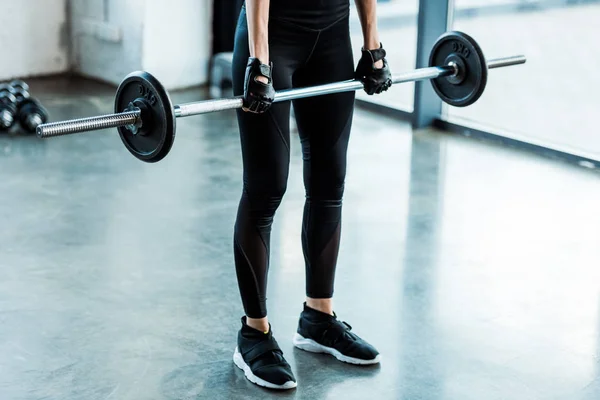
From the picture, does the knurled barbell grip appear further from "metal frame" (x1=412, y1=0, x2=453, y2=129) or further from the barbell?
"metal frame" (x1=412, y1=0, x2=453, y2=129)

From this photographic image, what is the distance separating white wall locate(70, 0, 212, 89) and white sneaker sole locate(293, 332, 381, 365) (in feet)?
9.15

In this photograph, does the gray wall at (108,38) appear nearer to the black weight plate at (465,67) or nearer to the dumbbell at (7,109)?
the dumbbell at (7,109)

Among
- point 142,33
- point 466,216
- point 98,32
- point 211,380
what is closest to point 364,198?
point 466,216

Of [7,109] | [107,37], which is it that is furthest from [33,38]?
[7,109]

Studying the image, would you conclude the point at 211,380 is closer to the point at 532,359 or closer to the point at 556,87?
the point at 532,359

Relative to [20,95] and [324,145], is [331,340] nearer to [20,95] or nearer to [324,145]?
[324,145]

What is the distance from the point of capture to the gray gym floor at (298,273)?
2264mm

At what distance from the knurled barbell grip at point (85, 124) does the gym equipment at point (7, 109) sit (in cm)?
233

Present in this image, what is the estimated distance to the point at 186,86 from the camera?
5109 millimetres

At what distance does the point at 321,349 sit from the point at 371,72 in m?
0.68

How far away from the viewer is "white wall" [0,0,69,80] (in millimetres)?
5094

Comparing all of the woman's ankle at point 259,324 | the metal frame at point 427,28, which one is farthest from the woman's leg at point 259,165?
the metal frame at point 427,28

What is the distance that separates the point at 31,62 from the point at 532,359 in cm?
370

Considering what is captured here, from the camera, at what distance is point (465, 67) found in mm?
2469
